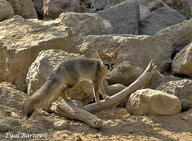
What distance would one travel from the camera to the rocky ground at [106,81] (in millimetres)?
4219

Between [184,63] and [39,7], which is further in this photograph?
[39,7]

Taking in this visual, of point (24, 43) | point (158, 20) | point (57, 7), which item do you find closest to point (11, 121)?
point (24, 43)

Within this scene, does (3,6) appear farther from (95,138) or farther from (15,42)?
(95,138)

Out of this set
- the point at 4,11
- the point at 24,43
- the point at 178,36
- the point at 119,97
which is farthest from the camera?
the point at 4,11

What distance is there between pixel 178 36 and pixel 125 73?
2.59 metres

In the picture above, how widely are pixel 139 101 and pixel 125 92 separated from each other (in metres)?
0.44

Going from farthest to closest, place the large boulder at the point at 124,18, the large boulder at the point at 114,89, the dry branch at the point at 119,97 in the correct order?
the large boulder at the point at 124,18
the large boulder at the point at 114,89
the dry branch at the point at 119,97

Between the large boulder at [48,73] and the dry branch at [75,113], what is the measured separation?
0.61 metres

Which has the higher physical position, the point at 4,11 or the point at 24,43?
the point at 4,11

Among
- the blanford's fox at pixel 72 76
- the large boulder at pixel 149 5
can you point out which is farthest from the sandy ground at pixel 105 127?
the large boulder at pixel 149 5

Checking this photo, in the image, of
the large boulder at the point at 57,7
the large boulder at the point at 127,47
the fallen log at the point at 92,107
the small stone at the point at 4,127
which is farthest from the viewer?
the large boulder at the point at 57,7

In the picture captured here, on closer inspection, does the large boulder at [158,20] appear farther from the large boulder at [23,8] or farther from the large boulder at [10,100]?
the large boulder at [10,100]

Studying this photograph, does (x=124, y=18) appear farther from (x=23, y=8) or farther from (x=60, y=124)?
(x=60, y=124)

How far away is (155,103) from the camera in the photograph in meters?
4.80
